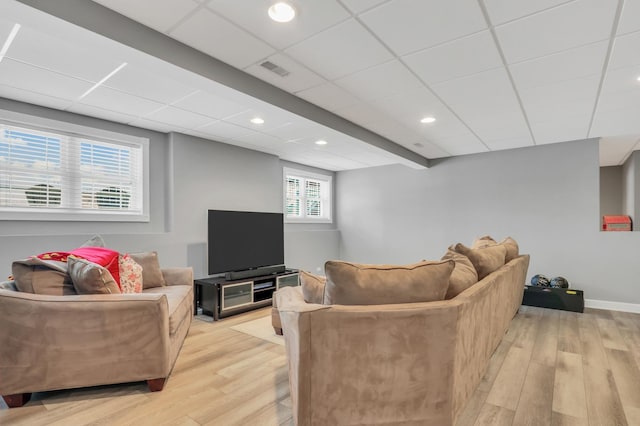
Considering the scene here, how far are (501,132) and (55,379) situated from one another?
5155mm

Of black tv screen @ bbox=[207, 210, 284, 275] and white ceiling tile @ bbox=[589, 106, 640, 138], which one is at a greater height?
white ceiling tile @ bbox=[589, 106, 640, 138]

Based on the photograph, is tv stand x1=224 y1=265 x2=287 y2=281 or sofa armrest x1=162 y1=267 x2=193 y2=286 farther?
tv stand x1=224 y1=265 x2=287 y2=281

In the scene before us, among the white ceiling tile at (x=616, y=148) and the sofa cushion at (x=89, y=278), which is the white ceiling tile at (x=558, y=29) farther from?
the white ceiling tile at (x=616, y=148)

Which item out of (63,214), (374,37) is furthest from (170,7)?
(63,214)

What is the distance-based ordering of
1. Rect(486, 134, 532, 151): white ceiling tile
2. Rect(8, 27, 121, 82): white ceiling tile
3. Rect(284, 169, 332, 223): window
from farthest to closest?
1. Rect(284, 169, 332, 223): window
2. Rect(486, 134, 532, 151): white ceiling tile
3. Rect(8, 27, 121, 82): white ceiling tile

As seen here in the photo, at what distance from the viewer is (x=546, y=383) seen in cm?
235

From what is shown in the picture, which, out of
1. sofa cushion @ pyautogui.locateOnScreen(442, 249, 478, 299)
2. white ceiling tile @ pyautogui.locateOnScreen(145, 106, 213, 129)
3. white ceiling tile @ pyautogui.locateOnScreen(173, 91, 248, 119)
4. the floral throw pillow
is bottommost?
the floral throw pillow

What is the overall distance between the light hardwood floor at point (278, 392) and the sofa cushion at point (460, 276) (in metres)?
0.73

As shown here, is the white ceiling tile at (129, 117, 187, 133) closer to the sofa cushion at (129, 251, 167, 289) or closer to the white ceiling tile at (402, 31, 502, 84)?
the sofa cushion at (129, 251, 167, 289)

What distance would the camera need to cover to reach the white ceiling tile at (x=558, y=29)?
1906 millimetres

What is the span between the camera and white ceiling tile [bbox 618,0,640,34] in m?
1.86

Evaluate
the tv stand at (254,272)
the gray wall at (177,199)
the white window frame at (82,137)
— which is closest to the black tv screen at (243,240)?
the tv stand at (254,272)

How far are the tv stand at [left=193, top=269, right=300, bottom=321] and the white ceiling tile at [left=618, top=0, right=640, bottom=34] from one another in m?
4.18

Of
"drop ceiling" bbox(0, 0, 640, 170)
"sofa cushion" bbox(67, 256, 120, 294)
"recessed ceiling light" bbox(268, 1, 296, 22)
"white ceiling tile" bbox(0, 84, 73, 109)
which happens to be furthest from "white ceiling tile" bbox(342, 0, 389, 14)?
"white ceiling tile" bbox(0, 84, 73, 109)
